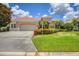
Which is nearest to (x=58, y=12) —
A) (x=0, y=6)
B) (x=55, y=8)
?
(x=55, y=8)

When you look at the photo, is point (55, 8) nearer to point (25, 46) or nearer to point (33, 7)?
point (33, 7)

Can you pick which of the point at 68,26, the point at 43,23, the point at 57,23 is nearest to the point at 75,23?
the point at 68,26

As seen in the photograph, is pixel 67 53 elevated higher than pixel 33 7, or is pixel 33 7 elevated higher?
pixel 33 7

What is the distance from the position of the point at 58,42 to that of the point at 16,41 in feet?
1.53

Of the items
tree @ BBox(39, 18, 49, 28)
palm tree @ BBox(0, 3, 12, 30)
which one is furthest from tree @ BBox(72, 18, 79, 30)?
palm tree @ BBox(0, 3, 12, 30)

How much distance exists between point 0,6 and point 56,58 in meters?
0.84

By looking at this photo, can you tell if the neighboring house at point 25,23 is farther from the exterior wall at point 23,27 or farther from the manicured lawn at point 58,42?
the manicured lawn at point 58,42

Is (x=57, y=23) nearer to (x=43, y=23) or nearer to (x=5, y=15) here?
(x=43, y=23)

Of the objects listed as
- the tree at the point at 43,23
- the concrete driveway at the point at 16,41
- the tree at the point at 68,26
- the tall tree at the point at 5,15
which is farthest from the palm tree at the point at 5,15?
the tree at the point at 68,26

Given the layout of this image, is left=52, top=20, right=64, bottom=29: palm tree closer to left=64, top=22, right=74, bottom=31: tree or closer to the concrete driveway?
left=64, top=22, right=74, bottom=31: tree

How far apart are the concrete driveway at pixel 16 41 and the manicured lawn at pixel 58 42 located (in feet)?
0.26

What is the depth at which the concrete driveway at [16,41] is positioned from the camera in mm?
2420

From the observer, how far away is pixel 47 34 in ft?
8.07

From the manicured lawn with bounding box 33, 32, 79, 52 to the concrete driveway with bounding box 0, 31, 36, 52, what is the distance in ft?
0.26
